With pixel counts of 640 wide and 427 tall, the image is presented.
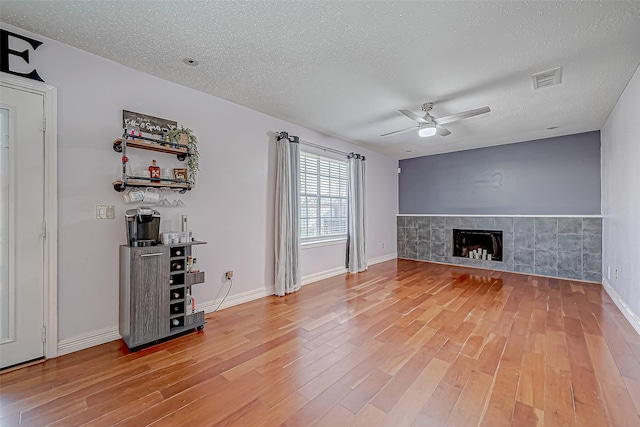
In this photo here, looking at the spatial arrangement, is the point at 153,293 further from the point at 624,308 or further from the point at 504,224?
the point at 504,224

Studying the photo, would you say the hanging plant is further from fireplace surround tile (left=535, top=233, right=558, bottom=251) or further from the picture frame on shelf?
fireplace surround tile (left=535, top=233, right=558, bottom=251)

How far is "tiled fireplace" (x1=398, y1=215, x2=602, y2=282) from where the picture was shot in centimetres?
491

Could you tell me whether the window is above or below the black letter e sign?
below

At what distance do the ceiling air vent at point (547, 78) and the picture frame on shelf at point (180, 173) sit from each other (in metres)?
3.77

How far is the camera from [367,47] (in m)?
2.39

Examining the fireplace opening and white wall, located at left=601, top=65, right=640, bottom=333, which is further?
the fireplace opening

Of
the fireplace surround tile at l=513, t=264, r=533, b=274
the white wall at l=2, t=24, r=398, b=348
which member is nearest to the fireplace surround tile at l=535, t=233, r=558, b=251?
the fireplace surround tile at l=513, t=264, r=533, b=274

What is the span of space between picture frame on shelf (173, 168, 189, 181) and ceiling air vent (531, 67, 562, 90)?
3772mm

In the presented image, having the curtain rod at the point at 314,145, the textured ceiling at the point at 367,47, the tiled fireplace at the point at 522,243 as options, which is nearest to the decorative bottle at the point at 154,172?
the textured ceiling at the point at 367,47

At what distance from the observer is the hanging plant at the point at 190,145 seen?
2932 millimetres

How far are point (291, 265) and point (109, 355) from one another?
2311mm

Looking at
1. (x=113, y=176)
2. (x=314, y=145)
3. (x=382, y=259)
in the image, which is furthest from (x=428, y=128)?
(x=382, y=259)

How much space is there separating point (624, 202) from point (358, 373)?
375cm

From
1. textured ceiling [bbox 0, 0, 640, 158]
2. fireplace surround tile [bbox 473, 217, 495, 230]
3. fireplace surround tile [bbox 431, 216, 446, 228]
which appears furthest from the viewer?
fireplace surround tile [bbox 431, 216, 446, 228]
